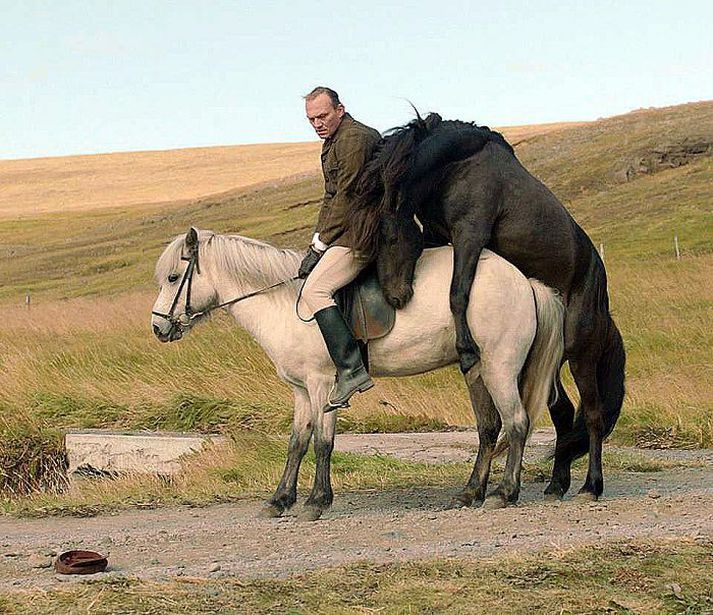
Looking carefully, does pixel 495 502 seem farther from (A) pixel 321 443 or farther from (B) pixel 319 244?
(B) pixel 319 244

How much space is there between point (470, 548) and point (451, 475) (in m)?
3.42

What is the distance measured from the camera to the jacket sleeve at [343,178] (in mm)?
8500

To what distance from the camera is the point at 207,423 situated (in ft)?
48.2

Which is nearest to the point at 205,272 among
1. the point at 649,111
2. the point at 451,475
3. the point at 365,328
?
the point at 365,328

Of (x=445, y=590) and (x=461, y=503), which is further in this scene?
(x=461, y=503)

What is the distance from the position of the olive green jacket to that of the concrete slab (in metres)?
4.89

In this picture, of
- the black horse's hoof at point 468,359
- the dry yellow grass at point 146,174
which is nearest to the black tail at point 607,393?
the black horse's hoof at point 468,359

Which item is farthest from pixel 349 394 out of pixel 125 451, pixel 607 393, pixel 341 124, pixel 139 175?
pixel 139 175

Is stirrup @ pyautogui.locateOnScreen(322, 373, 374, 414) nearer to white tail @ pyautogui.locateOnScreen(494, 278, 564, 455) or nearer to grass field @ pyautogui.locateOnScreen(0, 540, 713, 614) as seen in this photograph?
white tail @ pyautogui.locateOnScreen(494, 278, 564, 455)

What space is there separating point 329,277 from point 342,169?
2.40 ft

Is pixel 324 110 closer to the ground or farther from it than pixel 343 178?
farther from it

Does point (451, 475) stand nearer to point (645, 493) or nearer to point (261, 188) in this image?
point (645, 493)

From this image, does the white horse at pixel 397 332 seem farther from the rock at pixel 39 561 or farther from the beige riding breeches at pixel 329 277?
the rock at pixel 39 561

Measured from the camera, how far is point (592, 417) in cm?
921
